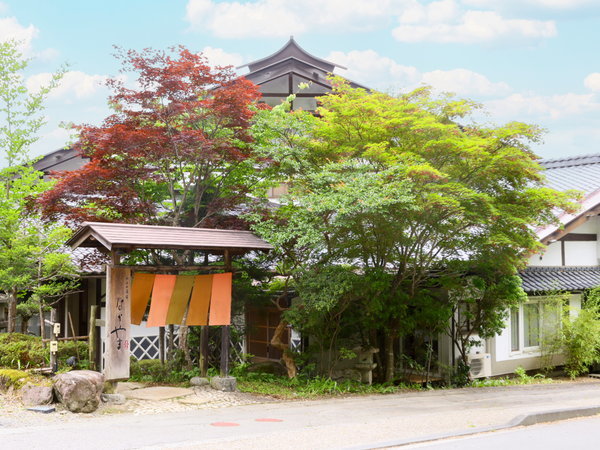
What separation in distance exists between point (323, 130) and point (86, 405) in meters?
7.48

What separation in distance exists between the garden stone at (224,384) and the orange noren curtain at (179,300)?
4.90 ft

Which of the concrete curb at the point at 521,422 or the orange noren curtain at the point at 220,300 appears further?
the orange noren curtain at the point at 220,300

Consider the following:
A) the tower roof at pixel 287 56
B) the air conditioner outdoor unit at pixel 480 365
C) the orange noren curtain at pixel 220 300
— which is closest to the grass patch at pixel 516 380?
the air conditioner outdoor unit at pixel 480 365

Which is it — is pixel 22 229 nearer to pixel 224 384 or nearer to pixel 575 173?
pixel 224 384

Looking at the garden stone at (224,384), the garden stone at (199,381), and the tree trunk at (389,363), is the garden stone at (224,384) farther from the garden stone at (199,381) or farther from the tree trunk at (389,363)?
the tree trunk at (389,363)

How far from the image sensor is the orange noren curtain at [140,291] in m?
13.2

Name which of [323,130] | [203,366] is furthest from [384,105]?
[203,366]

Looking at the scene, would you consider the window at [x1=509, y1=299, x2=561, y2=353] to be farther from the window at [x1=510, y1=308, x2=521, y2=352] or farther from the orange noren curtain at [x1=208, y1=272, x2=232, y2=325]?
the orange noren curtain at [x1=208, y1=272, x2=232, y2=325]

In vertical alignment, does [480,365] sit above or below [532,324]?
below

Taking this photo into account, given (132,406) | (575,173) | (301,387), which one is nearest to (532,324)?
(575,173)

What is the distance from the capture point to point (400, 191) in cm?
1252

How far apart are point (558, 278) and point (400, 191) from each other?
31.3 ft

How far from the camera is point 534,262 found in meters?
19.8

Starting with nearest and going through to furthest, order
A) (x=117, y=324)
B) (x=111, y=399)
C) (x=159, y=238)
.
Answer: (x=111, y=399)
(x=117, y=324)
(x=159, y=238)
